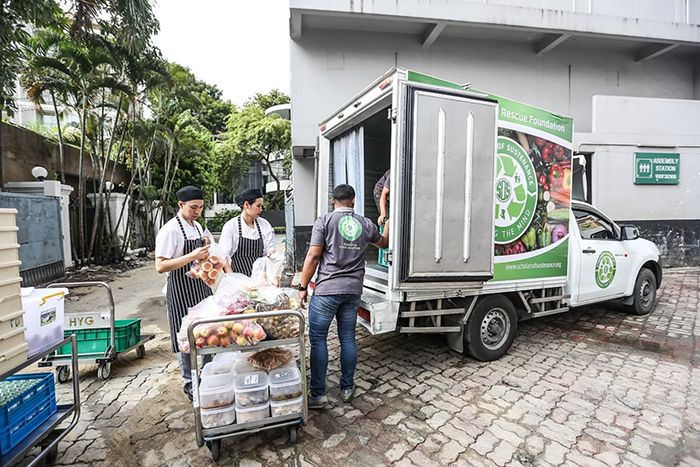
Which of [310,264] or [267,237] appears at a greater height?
[267,237]

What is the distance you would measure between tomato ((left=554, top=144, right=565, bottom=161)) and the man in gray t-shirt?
8.79 feet

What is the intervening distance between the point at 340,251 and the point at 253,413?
4.33 feet

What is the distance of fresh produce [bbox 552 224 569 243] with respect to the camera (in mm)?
4305

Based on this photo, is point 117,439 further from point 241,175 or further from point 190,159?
point 241,175

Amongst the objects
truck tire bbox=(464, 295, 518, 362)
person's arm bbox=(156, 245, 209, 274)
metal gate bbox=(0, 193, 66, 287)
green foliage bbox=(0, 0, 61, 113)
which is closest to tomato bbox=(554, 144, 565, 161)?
truck tire bbox=(464, 295, 518, 362)

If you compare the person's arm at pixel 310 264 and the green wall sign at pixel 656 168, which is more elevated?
the green wall sign at pixel 656 168

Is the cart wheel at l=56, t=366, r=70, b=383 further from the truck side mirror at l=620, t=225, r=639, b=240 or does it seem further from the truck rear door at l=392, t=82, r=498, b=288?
the truck side mirror at l=620, t=225, r=639, b=240

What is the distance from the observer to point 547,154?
13.7 ft

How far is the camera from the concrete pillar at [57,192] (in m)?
8.98

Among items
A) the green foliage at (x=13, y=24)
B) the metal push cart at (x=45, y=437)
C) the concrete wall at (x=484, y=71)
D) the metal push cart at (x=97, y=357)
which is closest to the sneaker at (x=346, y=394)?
the metal push cart at (x=45, y=437)

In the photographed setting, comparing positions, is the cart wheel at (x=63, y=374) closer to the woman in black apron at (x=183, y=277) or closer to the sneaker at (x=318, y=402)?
the woman in black apron at (x=183, y=277)

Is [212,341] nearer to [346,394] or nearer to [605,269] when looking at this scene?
[346,394]

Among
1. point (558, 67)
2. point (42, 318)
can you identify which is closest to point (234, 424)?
point (42, 318)

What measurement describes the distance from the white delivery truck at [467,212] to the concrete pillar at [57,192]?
8.36m
